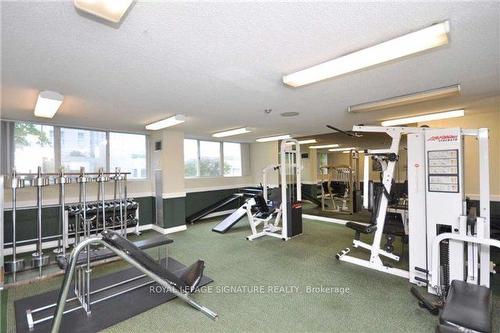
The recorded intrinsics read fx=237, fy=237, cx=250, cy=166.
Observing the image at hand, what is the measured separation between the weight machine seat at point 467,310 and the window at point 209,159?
631cm

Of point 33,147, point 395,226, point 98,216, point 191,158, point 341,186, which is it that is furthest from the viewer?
point 341,186

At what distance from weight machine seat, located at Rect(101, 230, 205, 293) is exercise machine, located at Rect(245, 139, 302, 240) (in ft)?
7.75

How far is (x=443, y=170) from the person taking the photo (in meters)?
2.79

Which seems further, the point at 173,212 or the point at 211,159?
the point at 211,159

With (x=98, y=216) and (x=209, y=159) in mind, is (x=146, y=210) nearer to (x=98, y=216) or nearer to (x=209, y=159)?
(x=98, y=216)

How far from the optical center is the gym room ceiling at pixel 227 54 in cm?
146

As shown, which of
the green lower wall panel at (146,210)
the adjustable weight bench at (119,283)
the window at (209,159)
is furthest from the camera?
the window at (209,159)

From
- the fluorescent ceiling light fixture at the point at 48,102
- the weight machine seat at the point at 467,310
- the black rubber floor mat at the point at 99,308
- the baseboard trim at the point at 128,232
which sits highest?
the fluorescent ceiling light fixture at the point at 48,102

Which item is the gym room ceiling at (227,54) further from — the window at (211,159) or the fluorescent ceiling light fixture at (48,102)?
the window at (211,159)

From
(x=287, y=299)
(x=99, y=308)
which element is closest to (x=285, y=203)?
(x=287, y=299)

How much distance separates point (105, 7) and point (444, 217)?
12.1 ft

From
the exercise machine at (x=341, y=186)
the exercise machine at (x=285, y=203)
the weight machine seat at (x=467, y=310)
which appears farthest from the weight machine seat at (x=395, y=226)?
the exercise machine at (x=341, y=186)

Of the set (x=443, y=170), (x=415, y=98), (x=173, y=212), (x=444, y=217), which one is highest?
(x=415, y=98)

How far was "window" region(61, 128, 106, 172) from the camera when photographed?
4.98 metres
